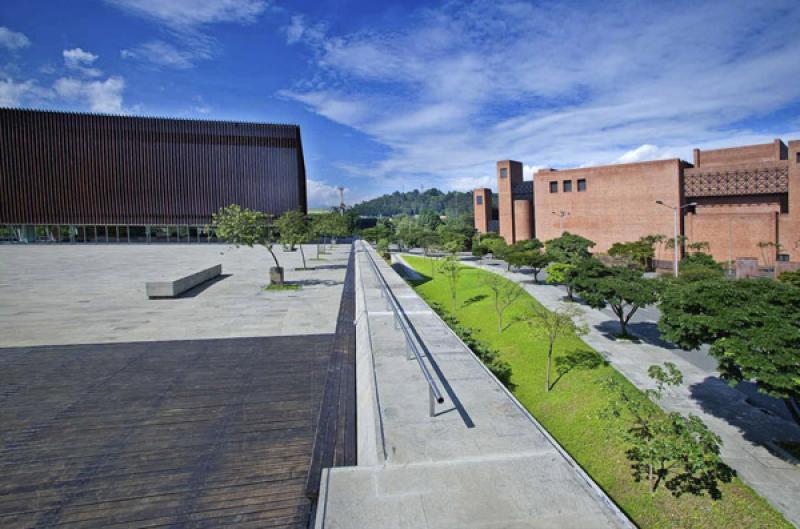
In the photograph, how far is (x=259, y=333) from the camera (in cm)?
1146

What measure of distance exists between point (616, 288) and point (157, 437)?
14271mm

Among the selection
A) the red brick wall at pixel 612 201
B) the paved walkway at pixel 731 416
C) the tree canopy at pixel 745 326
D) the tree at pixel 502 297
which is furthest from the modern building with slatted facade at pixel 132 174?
Answer: the tree canopy at pixel 745 326

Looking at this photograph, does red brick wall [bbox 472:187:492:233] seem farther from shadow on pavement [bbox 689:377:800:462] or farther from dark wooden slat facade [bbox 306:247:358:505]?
dark wooden slat facade [bbox 306:247:358:505]

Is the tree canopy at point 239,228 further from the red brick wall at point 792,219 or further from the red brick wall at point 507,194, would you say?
the red brick wall at point 507,194

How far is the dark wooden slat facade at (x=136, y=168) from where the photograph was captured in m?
55.8

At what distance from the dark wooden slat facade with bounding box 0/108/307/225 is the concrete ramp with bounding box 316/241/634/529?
6190 centimetres

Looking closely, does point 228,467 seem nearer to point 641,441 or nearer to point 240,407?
point 240,407

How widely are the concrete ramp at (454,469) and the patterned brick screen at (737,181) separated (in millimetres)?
44878

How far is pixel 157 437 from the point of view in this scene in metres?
5.92

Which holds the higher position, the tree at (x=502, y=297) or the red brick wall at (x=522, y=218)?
the red brick wall at (x=522, y=218)

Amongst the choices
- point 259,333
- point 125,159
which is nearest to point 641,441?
point 259,333

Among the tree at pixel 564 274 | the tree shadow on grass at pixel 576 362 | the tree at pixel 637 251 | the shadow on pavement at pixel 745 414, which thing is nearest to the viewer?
the shadow on pavement at pixel 745 414

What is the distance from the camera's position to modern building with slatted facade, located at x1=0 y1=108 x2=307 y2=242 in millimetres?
55875

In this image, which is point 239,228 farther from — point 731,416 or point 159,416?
point 731,416
